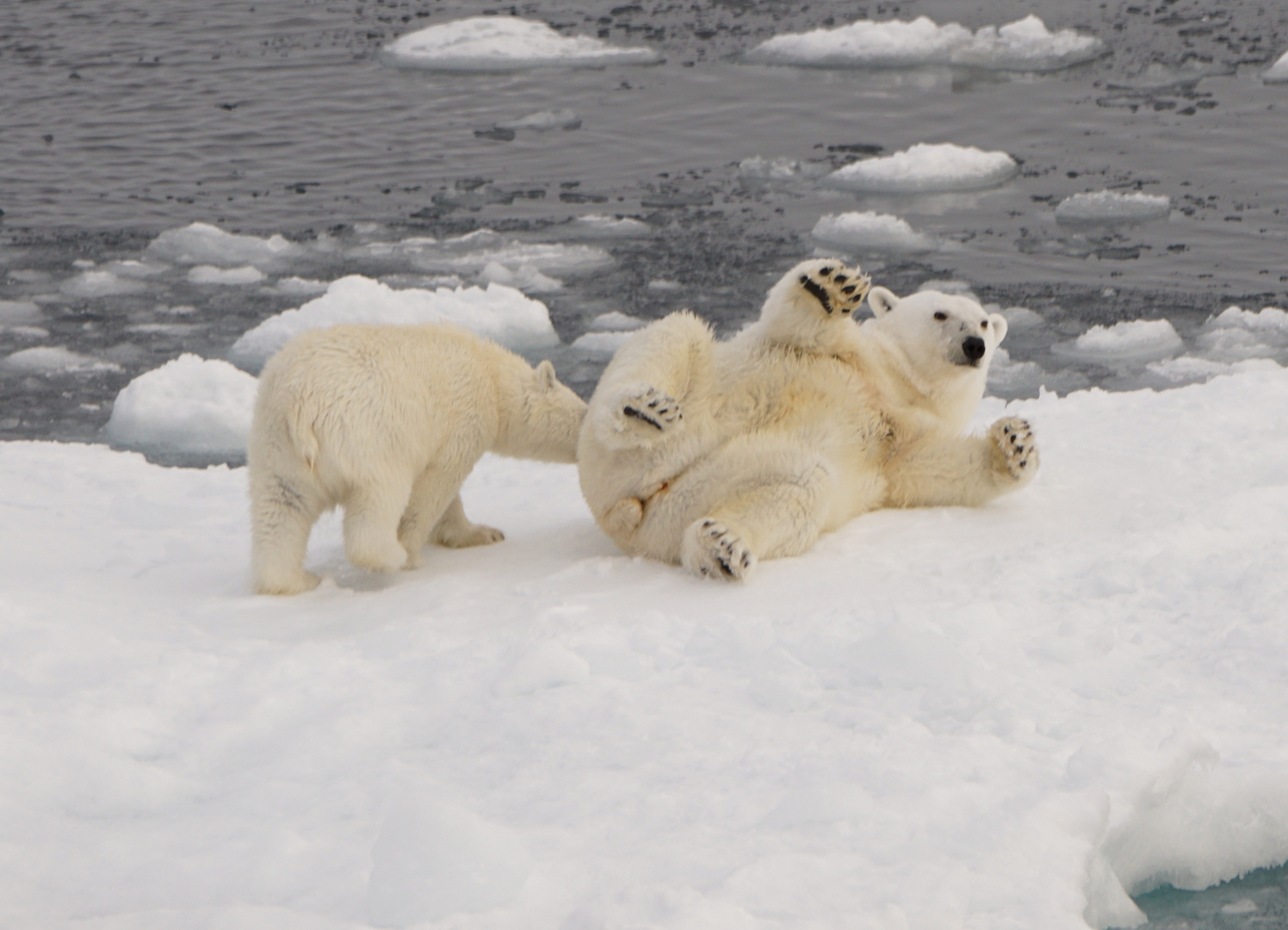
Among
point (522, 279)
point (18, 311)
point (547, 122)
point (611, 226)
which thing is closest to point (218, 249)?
point (18, 311)

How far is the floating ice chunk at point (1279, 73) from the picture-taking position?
43.1 feet

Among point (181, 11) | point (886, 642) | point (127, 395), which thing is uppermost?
point (181, 11)

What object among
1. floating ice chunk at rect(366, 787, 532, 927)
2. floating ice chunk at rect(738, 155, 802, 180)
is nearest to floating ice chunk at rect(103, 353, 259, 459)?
floating ice chunk at rect(366, 787, 532, 927)

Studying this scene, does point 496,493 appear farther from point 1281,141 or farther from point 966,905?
point 1281,141

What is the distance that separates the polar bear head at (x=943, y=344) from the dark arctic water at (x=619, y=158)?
11.3 feet

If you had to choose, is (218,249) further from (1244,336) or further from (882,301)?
(882,301)

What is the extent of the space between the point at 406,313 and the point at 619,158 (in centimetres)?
527

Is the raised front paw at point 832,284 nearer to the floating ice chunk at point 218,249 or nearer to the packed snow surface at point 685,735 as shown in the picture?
the packed snow surface at point 685,735

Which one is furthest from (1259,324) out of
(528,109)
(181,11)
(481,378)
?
(181,11)

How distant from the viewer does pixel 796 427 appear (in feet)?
12.5

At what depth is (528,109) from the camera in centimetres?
1434

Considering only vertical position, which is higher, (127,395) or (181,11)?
(181,11)

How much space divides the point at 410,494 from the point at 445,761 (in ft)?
5.00

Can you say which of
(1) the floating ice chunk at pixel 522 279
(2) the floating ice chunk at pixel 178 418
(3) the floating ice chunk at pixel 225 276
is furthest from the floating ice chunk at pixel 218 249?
(2) the floating ice chunk at pixel 178 418
